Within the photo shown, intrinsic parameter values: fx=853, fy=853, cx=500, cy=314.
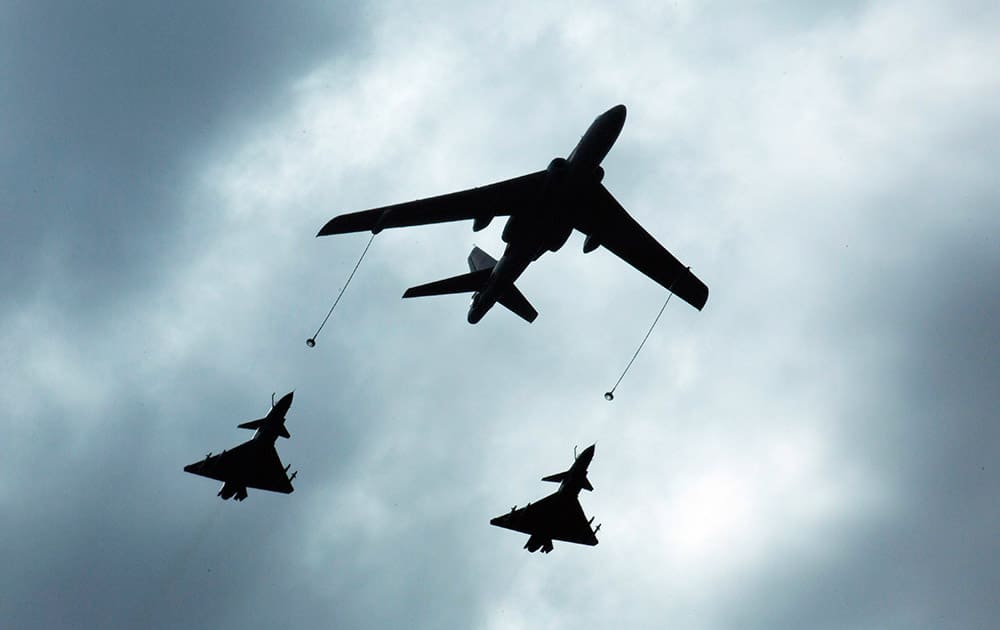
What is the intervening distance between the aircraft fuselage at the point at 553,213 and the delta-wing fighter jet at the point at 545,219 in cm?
5

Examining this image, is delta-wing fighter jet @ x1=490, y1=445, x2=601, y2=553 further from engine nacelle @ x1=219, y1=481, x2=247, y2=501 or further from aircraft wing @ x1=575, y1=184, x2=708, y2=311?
engine nacelle @ x1=219, y1=481, x2=247, y2=501

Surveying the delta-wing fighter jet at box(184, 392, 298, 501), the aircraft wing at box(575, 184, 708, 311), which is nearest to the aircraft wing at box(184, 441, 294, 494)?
the delta-wing fighter jet at box(184, 392, 298, 501)

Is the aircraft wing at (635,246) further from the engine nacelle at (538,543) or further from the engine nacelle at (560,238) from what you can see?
the engine nacelle at (538,543)

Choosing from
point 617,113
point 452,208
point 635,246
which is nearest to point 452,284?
point 452,208

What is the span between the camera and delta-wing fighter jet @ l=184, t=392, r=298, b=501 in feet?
165

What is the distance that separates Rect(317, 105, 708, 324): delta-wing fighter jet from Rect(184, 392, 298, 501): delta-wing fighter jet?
1128 centimetres

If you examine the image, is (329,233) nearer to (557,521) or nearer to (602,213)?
(602,213)

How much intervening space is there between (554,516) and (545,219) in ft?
55.5

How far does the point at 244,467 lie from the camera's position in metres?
50.9

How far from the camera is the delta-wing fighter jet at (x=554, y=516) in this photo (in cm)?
4775

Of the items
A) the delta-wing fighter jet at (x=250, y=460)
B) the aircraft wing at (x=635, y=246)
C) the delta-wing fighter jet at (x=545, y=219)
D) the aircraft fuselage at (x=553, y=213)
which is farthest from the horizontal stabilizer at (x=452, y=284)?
the delta-wing fighter jet at (x=250, y=460)

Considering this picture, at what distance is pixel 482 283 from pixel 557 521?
1416 centimetres

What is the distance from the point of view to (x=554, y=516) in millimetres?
48312

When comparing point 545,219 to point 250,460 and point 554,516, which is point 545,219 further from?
point 250,460
